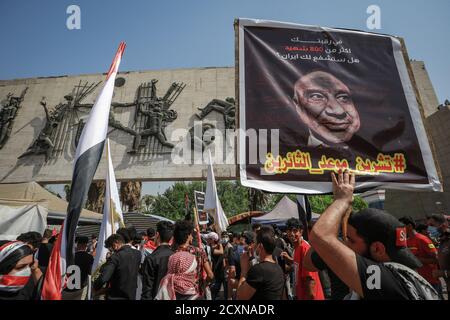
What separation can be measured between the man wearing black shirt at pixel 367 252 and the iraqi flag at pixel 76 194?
5.41ft

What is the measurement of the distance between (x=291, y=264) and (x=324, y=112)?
9.06 feet

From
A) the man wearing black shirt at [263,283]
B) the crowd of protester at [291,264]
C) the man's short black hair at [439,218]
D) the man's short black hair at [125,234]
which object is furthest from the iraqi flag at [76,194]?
the man's short black hair at [439,218]

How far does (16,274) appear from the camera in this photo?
8.77 feet

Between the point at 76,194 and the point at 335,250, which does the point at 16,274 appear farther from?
the point at 335,250

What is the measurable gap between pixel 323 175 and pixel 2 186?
12.3 metres

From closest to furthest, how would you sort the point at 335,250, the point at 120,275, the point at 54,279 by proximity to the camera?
1. the point at 335,250
2. the point at 54,279
3. the point at 120,275

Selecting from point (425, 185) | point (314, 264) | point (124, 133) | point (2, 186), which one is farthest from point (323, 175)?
point (124, 133)

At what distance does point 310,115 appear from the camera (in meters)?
2.43

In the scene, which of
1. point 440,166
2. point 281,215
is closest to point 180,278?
point 281,215

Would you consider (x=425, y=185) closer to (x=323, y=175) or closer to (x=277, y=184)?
(x=323, y=175)

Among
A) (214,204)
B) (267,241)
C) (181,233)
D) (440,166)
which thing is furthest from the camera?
(440,166)

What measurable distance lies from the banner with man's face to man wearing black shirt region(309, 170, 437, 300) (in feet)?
2.08

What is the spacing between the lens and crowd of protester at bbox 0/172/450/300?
1399mm

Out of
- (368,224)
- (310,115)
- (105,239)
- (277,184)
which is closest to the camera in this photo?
(368,224)
